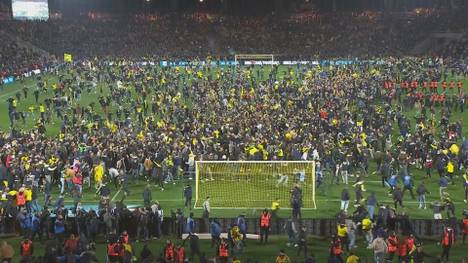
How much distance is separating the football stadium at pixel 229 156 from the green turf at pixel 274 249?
0.06m

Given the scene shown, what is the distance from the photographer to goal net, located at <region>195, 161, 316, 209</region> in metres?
24.0

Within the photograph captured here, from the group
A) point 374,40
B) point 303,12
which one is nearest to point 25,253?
point 374,40

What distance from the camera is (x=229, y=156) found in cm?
2803

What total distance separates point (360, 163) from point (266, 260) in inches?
407

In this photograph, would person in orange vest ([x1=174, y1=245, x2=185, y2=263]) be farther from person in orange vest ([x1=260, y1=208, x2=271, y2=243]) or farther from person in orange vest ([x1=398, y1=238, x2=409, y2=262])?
person in orange vest ([x1=398, y1=238, x2=409, y2=262])

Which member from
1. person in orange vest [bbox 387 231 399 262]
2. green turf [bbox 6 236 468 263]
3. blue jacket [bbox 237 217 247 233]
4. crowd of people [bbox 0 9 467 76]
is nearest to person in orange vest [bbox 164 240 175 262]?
green turf [bbox 6 236 468 263]

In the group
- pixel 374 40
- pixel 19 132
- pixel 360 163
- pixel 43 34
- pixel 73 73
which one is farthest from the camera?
pixel 374 40

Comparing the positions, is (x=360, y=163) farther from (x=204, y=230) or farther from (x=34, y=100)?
(x=34, y=100)

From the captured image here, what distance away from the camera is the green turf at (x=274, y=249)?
18.7 m

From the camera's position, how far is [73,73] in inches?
2012

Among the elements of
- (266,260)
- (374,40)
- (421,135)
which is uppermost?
(374,40)

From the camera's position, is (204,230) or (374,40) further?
(374,40)

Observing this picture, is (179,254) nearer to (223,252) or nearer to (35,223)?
(223,252)

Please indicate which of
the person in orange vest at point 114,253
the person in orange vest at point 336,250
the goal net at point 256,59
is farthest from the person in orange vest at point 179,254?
the goal net at point 256,59
